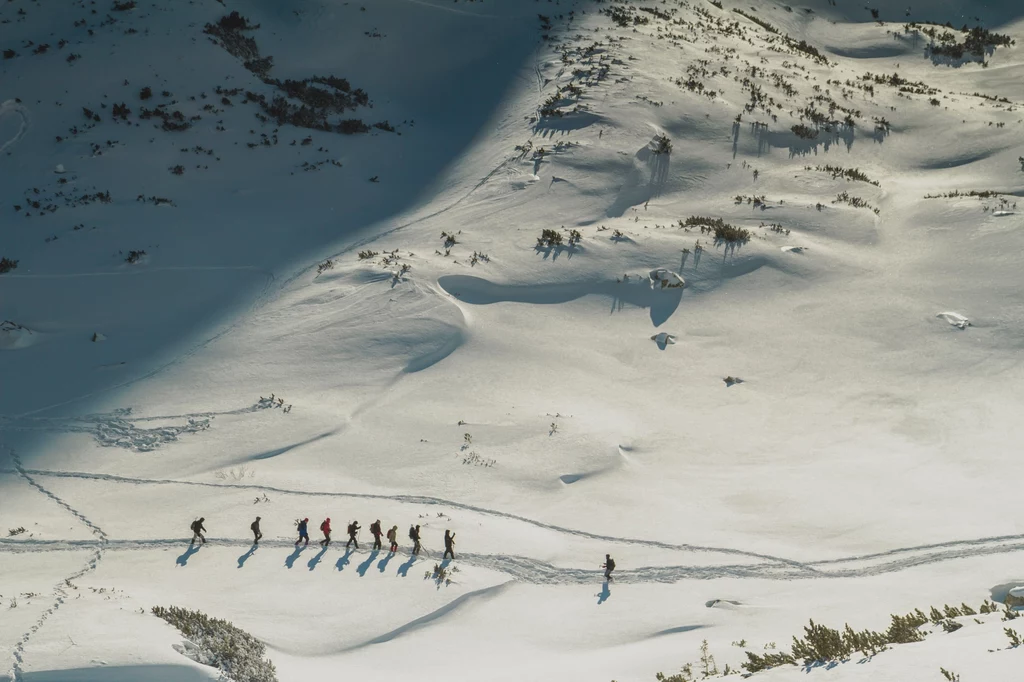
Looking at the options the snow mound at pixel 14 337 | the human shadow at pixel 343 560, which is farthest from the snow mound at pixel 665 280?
the snow mound at pixel 14 337

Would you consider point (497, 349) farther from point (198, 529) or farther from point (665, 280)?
point (198, 529)

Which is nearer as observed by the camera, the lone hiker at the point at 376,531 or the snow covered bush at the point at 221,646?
the snow covered bush at the point at 221,646

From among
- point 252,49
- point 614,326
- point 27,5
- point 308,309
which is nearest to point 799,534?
point 614,326

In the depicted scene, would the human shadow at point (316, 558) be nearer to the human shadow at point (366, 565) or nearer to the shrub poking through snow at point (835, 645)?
the human shadow at point (366, 565)

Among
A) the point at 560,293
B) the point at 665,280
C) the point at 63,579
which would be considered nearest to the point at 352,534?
the point at 63,579

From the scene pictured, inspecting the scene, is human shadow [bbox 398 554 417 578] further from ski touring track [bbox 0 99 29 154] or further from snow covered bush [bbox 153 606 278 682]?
ski touring track [bbox 0 99 29 154]

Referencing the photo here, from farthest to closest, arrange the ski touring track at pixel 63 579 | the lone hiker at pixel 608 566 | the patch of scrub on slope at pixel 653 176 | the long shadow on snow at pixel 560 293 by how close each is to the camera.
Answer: the patch of scrub on slope at pixel 653 176 < the long shadow on snow at pixel 560 293 < the lone hiker at pixel 608 566 < the ski touring track at pixel 63 579

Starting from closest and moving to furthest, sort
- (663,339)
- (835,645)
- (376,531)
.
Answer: (835,645), (376,531), (663,339)

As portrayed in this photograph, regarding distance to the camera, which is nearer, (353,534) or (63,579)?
(63,579)
